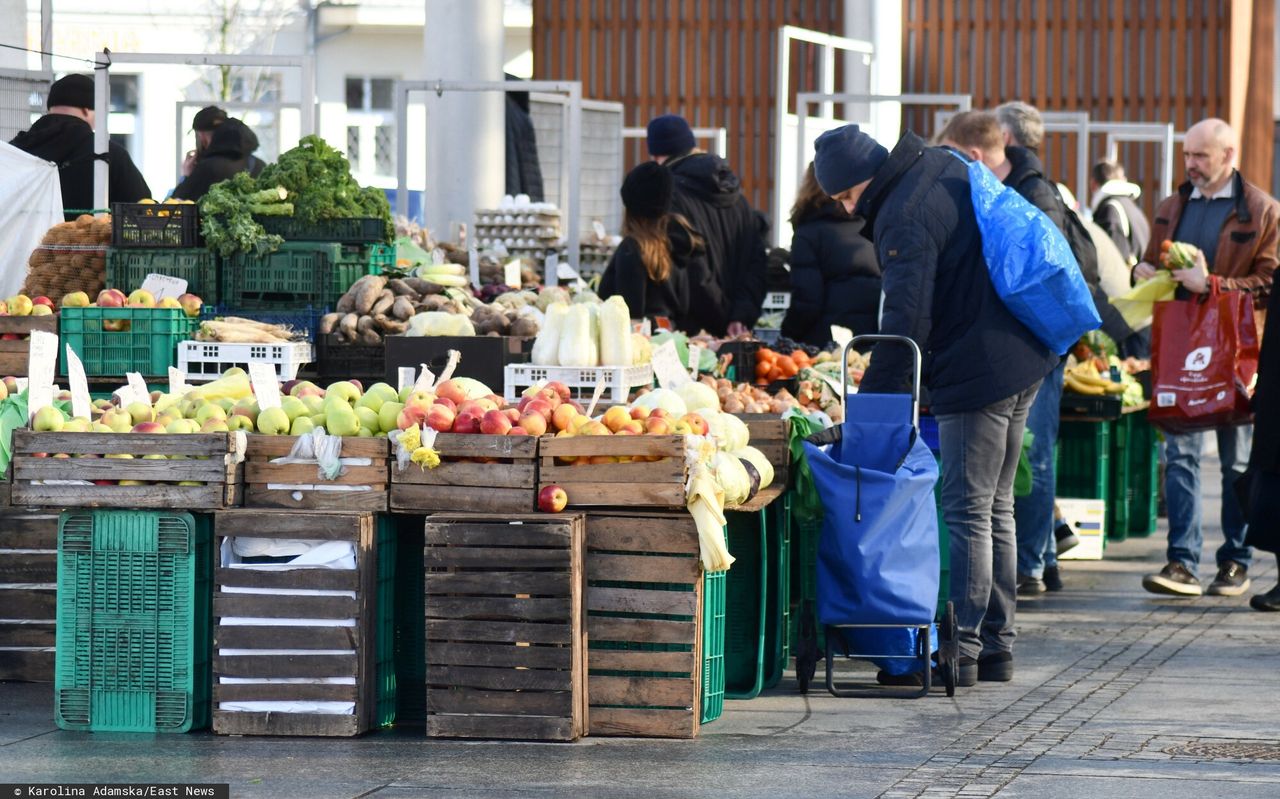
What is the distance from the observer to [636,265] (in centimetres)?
959

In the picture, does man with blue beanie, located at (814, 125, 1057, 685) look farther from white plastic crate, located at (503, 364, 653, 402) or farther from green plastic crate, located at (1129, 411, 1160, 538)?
green plastic crate, located at (1129, 411, 1160, 538)

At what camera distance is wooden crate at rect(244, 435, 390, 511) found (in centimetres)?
614

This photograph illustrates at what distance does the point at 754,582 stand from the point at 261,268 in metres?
2.95

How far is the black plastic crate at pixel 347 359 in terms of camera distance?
825 centimetres

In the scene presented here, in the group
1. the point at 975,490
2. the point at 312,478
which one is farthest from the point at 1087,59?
the point at 312,478

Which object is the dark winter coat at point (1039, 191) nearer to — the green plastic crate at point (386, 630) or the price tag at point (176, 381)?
the green plastic crate at point (386, 630)

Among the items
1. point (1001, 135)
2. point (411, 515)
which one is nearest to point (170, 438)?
point (411, 515)

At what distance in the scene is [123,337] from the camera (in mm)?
8156

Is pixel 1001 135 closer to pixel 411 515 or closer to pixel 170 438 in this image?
pixel 411 515

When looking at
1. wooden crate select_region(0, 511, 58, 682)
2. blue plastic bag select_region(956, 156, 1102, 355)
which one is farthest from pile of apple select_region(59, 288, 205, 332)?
blue plastic bag select_region(956, 156, 1102, 355)

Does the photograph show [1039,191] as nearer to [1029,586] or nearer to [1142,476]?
[1029,586]

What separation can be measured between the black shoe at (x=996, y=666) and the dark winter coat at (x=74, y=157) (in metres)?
5.60

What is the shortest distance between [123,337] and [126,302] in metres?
0.20

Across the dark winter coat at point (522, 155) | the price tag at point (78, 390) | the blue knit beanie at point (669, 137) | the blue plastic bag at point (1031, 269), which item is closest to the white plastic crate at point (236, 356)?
the price tag at point (78, 390)
